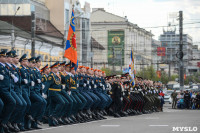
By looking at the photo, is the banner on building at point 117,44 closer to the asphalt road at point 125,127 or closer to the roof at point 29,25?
the roof at point 29,25

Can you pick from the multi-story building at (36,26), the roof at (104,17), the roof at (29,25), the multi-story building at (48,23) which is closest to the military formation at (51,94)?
the multi-story building at (48,23)

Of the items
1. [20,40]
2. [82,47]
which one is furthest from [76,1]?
[20,40]

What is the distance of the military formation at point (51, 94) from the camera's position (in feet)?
40.4

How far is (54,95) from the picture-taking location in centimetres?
1501

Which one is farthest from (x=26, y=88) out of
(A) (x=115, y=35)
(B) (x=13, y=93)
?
(A) (x=115, y=35)

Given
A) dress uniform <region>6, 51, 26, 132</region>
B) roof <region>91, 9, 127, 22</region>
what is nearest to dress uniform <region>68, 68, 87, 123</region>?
dress uniform <region>6, 51, 26, 132</region>

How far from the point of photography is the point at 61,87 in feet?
50.4

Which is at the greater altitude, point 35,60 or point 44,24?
point 44,24

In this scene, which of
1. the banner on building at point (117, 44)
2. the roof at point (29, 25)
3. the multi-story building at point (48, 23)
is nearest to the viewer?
the multi-story building at point (48, 23)

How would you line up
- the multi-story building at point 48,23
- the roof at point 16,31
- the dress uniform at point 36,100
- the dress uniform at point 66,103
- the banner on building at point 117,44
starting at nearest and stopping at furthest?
the dress uniform at point 36,100 → the dress uniform at point 66,103 → the roof at point 16,31 → the multi-story building at point 48,23 → the banner on building at point 117,44

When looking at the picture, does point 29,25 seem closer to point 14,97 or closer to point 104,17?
point 104,17

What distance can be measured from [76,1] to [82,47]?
6129mm

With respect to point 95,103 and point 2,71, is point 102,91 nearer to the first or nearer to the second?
point 95,103

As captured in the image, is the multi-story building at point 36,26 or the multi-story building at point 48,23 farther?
the multi-story building at point 48,23
